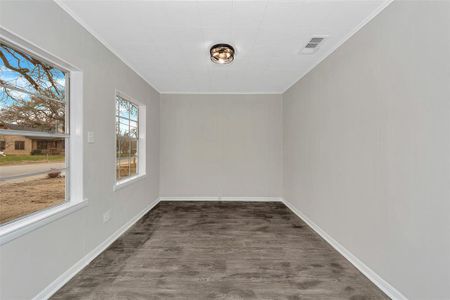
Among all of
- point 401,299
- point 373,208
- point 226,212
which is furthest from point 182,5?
point 226,212

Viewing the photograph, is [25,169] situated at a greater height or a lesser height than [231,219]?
greater

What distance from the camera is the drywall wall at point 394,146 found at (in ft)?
5.02

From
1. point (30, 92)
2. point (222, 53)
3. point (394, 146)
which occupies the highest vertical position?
point (222, 53)

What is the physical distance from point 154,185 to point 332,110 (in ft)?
12.9

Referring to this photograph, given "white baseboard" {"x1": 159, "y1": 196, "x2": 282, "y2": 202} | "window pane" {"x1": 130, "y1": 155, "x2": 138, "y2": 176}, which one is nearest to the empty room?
"window pane" {"x1": 130, "y1": 155, "x2": 138, "y2": 176}

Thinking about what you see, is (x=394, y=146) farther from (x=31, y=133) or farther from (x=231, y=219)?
(x=31, y=133)

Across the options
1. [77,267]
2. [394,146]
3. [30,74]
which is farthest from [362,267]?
[30,74]

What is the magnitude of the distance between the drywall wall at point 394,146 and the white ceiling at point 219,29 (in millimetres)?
391

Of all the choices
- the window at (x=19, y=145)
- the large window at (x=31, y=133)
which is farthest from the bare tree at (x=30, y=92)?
the window at (x=19, y=145)

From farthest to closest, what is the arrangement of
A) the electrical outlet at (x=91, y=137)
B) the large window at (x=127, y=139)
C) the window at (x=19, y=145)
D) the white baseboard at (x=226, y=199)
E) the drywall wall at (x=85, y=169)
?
the white baseboard at (x=226, y=199), the large window at (x=127, y=139), the electrical outlet at (x=91, y=137), the window at (x=19, y=145), the drywall wall at (x=85, y=169)

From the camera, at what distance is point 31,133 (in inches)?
73.7

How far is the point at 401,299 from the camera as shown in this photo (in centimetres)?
184

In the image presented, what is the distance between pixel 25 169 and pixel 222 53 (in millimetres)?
2490

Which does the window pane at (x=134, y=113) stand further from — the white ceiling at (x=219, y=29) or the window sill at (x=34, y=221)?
the window sill at (x=34, y=221)
